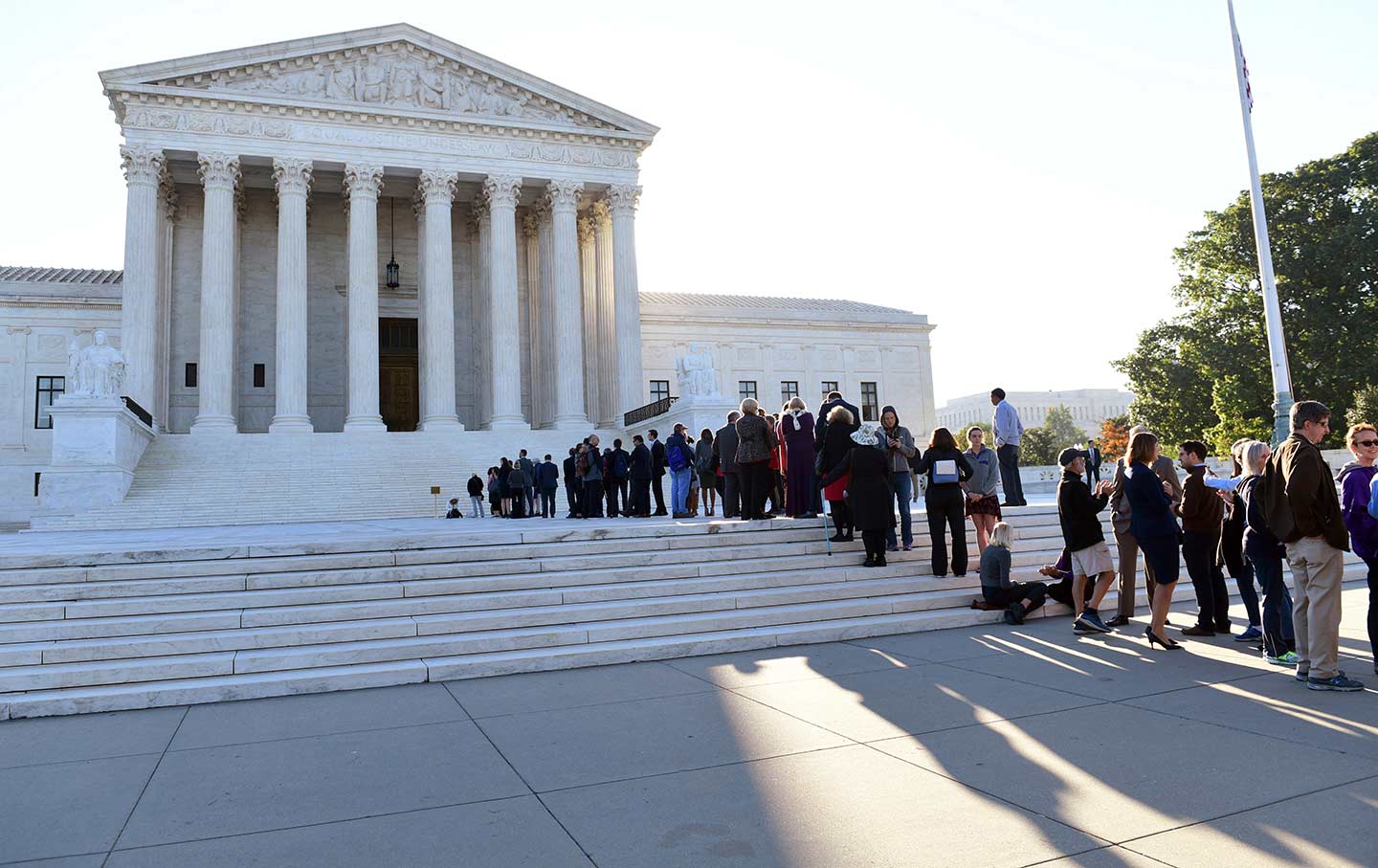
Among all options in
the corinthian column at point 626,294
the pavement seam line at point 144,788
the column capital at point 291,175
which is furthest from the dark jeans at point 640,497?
the column capital at point 291,175

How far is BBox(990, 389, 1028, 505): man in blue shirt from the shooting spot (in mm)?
15797

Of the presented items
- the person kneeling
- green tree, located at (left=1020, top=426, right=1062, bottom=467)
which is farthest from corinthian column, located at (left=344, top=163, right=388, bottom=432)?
green tree, located at (left=1020, top=426, right=1062, bottom=467)

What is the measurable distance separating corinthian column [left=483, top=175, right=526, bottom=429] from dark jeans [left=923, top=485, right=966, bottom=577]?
24585mm

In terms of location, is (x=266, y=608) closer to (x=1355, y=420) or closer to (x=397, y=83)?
(x=397, y=83)

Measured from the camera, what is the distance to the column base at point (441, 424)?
108 feet

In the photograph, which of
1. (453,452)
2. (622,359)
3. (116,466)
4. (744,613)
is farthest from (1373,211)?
(116,466)

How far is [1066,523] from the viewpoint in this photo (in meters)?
9.56

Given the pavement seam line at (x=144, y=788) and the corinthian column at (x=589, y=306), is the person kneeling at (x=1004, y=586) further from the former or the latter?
the corinthian column at (x=589, y=306)

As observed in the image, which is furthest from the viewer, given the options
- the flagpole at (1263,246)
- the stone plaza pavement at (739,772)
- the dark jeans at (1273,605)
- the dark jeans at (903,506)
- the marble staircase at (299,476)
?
the marble staircase at (299,476)

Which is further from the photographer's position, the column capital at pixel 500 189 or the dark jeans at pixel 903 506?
the column capital at pixel 500 189

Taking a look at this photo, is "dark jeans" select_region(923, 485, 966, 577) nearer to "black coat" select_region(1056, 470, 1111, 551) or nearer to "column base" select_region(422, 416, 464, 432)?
"black coat" select_region(1056, 470, 1111, 551)

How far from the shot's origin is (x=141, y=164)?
103 ft

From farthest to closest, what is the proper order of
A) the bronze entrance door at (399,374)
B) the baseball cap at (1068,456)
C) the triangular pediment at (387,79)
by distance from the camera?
the bronze entrance door at (399,374) < the triangular pediment at (387,79) < the baseball cap at (1068,456)

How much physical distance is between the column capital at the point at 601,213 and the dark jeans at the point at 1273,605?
1327 inches
